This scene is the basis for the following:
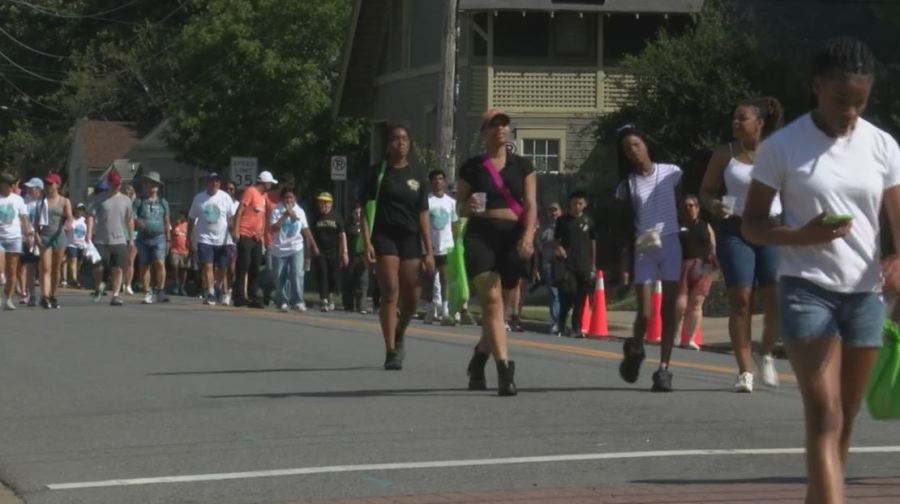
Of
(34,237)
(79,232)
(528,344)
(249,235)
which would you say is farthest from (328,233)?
(79,232)

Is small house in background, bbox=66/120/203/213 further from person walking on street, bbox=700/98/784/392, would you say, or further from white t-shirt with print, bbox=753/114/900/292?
white t-shirt with print, bbox=753/114/900/292

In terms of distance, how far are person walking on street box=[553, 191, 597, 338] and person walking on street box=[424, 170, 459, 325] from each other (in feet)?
4.97

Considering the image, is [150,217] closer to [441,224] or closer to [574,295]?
[441,224]

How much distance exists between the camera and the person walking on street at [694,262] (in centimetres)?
1862

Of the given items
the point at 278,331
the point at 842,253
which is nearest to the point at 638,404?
the point at 842,253

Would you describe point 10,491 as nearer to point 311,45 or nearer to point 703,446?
point 703,446

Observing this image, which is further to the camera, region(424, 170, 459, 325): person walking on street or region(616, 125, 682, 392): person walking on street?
region(424, 170, 459, 325): person walking on street

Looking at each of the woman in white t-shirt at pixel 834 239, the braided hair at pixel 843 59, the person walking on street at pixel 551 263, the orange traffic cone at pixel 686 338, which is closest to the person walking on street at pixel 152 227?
the person walking on street at pixel 551 263

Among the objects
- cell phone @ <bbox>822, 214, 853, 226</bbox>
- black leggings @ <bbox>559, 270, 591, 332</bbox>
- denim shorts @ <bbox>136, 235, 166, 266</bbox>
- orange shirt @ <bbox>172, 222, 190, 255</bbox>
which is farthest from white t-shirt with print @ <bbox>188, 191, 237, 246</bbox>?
cell phone @ <bbox>822, 214, 853, 226</bbox>

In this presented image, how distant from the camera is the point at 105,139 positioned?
239 feet

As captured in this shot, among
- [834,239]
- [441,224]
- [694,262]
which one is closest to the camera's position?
[834,239]

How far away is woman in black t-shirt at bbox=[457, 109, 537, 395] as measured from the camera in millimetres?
11234

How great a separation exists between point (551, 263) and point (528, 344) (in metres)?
4.84

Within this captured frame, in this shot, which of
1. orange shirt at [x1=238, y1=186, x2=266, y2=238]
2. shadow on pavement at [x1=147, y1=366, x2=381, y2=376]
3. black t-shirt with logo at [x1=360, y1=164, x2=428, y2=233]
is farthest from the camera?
orange shirt at [x1=238, y1=186, x2=266, y2=238]
